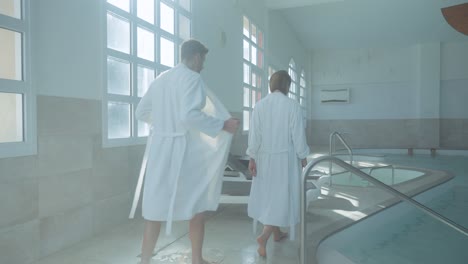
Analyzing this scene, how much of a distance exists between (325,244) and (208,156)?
1318mm

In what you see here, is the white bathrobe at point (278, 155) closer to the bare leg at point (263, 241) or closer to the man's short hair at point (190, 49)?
the bare leg at point (263, 241)

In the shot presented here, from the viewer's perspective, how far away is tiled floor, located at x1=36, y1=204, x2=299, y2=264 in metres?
2.70

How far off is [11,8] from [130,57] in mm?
1385

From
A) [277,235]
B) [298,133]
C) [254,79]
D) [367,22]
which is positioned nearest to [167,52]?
[298,133]

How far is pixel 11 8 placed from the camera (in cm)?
246

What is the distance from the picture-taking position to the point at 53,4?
2.77 metres

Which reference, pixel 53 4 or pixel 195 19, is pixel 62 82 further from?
pixel 195 19

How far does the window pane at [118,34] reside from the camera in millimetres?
3504

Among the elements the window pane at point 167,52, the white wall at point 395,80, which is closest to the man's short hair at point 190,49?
the window pane at point 167,52

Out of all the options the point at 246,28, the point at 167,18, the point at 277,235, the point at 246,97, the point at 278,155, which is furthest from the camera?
the point at 246,97

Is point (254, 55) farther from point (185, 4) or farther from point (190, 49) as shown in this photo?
point (190, 49)

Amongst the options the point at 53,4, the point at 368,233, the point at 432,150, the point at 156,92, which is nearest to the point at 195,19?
the point at 53,4

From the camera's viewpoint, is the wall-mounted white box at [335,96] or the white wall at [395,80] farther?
the wall-mounted white box at [335,96]

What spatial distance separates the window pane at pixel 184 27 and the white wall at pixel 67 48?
183 cm
